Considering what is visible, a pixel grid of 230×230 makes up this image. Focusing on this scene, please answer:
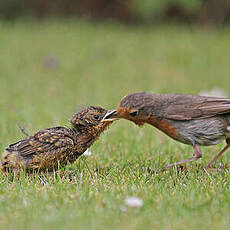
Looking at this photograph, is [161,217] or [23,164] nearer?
[161,217]

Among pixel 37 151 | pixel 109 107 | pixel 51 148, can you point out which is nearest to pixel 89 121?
pixel 51 148

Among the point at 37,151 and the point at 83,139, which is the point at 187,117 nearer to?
the point at 83,139

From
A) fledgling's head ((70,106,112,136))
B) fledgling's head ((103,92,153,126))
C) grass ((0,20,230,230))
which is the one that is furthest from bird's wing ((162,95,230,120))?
fledgling's head ((70,106,112,136))

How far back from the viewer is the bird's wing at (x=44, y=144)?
5352 mm

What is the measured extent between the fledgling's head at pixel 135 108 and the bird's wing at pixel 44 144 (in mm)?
703

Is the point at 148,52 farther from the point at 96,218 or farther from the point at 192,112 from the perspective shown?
the point at 96,218

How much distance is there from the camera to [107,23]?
1736 centimetres

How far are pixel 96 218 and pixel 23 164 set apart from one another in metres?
1.60

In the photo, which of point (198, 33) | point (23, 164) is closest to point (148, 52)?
point (198, 33)

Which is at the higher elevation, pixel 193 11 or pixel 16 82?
pixel 193 11

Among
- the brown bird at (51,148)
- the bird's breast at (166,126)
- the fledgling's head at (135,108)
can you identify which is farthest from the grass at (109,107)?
the fledgling's head at (135,108)

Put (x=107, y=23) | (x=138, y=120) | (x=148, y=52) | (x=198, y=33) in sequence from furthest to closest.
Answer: (x=107, y=23) → (x=198, y=33) → (x=148, y=52) → (x=138, y=120)

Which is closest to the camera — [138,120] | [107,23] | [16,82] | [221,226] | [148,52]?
[221,226]

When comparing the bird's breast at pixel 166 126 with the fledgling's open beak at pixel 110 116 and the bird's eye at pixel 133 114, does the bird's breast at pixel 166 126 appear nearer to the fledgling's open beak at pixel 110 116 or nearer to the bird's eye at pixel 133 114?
the bird's eye at pixel 133 114
